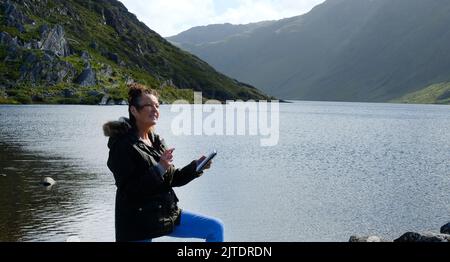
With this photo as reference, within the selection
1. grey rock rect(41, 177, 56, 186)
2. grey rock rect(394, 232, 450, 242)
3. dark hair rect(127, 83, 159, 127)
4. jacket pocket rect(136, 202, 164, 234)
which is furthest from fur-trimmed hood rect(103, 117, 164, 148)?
grey rock rect(41, 177, 56, 186)

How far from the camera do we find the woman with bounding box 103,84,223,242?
9.12 meters

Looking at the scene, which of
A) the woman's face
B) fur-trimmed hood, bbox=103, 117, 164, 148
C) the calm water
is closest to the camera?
fur-trimmed hood, bbox=103, 117, 164, 148

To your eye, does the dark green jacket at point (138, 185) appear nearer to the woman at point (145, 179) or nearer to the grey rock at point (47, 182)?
the woman at point (145, 179)

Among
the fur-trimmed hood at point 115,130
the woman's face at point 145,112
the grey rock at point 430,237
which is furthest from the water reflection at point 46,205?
the fur-trimmed hood at point 115,130

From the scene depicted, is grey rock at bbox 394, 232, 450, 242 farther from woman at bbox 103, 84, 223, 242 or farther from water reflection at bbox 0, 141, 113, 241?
woman at bbox 103, 84, 223, 242

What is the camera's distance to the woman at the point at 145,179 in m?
9.12

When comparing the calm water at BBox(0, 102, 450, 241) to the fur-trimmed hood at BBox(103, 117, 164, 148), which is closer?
the fur-trimmed hood at BBox(103, 117, 164, 148)

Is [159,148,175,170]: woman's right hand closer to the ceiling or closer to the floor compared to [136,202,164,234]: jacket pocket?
closer to the ceiling

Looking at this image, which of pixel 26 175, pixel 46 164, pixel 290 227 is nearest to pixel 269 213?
pixel 290 227

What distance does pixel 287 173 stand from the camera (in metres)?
59.2

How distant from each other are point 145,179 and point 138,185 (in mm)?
159

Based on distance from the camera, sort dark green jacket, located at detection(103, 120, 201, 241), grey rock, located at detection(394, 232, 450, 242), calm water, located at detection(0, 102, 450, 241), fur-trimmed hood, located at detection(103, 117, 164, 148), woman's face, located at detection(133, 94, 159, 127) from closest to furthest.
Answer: dark green jacket, located at detection(103, 120, 201, 241) < fur-trimmed hood, located at detection(103, 117, 164, 148) < woman's face, located at detection(133, 94, 159, 127) < grey rock, located at detection(394, 232, 450, 242) < calm water, located at detection(0, 102, 450, 241)
